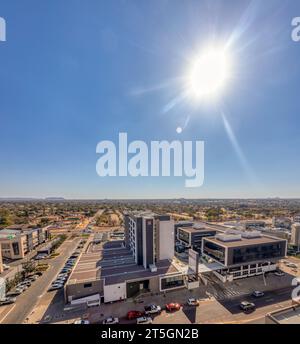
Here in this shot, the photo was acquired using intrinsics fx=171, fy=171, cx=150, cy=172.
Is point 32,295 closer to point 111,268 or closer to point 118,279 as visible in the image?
point 111,268

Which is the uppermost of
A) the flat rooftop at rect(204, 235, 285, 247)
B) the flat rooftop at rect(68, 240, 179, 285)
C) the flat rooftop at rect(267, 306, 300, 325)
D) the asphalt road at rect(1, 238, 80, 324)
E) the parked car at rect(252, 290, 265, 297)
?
the flat rooftop at rect(267, 306, 300, 325)

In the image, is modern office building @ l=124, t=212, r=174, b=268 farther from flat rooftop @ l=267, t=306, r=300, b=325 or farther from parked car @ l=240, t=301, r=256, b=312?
flat rooftop @ l=267, t=306, r=300, b=325

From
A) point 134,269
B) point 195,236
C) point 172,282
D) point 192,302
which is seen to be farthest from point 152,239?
point 195,236

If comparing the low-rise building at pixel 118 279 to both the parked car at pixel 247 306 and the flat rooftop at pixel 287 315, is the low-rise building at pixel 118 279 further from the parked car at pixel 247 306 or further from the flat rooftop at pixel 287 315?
the flat rooftop at pixel 287 315

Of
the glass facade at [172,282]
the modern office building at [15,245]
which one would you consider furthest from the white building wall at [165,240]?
the modern office building at [15,245]

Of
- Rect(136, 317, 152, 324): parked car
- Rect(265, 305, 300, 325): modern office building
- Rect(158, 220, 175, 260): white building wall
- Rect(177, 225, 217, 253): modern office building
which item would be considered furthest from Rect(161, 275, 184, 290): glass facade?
Rect(177, 225, 217, 253): modern office building

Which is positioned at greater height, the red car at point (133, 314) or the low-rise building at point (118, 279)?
the low-rise building at point (118, 279)
